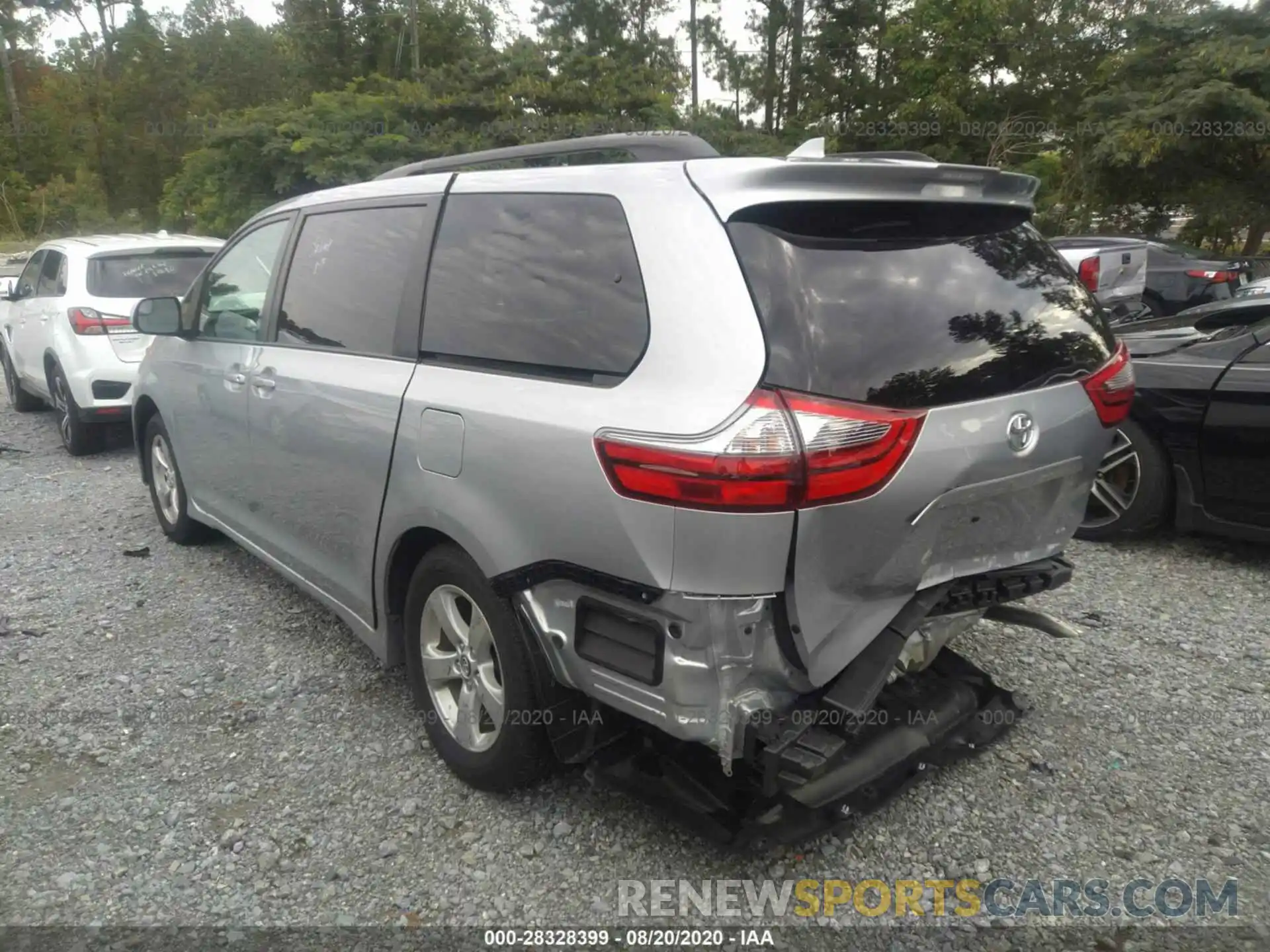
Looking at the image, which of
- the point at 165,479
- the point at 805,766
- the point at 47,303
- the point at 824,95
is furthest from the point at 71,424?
the point at 824,95

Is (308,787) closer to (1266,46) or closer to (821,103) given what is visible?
(1266,46)

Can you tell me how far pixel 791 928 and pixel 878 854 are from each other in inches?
15.3

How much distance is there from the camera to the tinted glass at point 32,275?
27.3 feet

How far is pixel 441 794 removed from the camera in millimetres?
3045

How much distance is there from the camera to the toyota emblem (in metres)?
2.46

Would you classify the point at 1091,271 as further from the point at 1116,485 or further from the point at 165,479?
the point at 165,479

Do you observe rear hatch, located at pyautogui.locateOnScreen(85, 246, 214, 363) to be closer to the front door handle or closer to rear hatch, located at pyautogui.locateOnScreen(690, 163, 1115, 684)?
the front door handle

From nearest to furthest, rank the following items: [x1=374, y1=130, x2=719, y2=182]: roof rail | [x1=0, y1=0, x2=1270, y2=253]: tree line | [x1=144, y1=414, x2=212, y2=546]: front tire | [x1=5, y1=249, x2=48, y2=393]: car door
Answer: [x1=374, y1=130, x2=719, y2=182]: roof rail < [x1=144, y1=414, x2=212, y2=546]: front tire < [x1=5, y1=249, x2=48, y2=393]: car door < [x1=0, y1=0, x2=1270, y2=253]: tree line

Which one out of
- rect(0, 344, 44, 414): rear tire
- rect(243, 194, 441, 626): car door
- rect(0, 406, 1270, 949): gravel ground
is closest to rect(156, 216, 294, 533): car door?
rect(243, 194, 441, 626): car door

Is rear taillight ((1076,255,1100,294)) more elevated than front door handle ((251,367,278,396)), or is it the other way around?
front door handle ((251,367,278,396))

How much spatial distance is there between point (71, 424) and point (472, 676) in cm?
610

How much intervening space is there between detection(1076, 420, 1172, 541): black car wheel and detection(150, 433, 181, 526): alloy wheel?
4.61 m

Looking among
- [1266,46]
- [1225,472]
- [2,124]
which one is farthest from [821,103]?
[2,124]

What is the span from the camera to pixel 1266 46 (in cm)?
1648
